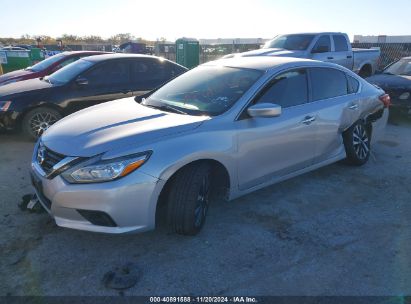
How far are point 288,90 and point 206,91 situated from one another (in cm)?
89

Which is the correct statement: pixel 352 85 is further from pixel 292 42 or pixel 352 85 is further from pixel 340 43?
pixel 340 43

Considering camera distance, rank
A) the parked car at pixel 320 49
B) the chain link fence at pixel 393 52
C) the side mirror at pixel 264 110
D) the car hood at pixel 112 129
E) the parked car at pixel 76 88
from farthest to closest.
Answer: the chain link fence at pixel 393 52, the parked car at pixel 320 49, the parked car at pixel 76 88, the side mirror at pixel 264 110, the car hood at pixel 112 129

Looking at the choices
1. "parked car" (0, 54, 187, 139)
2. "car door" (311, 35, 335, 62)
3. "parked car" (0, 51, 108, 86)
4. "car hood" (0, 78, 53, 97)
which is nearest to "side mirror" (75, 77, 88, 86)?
"parked car" (0, 54, 187, 139)

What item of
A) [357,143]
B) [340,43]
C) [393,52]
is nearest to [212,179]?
[357,143]

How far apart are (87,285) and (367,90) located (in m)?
4.37

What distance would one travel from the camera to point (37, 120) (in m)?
6.30

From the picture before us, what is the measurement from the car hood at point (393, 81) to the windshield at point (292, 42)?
250cm

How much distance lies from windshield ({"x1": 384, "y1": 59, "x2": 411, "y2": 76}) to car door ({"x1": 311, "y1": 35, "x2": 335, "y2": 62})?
1.90 metres

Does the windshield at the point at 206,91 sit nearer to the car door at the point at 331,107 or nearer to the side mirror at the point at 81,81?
the car door at the point at 331,107

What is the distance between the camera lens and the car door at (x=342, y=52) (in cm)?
1119

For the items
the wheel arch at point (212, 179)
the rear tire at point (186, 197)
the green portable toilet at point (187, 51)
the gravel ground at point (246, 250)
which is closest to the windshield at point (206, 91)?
the wheel arch at point (212, 179)

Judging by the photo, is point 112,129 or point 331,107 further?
point 331,107

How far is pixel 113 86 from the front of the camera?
22.7 feet

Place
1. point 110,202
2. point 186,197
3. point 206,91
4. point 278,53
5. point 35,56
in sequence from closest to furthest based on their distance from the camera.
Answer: point 110,202, point 186,197, point 206,91, point 278,53, point 35,56
